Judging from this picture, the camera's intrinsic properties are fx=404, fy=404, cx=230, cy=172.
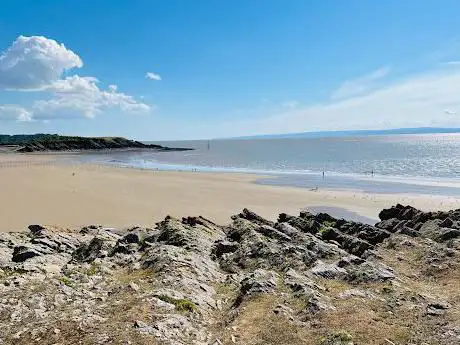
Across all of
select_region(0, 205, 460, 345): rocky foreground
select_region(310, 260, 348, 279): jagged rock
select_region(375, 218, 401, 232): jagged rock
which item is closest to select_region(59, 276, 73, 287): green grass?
select_region(0, 205, 460, 345): rocky foreground

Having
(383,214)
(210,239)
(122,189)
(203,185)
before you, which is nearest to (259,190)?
(203,185)

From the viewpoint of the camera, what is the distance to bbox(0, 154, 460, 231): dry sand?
118 feet

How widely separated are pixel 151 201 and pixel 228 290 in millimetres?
30922

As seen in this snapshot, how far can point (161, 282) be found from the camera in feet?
46.9

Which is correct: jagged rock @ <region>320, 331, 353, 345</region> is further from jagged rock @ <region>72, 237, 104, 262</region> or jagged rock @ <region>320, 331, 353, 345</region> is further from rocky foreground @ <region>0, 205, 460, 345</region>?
jagged rock @ <region>72, 237, 104, 262</region>

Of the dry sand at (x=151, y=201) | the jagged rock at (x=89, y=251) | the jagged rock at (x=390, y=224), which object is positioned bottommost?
the dry sand at (x=151, y=201)

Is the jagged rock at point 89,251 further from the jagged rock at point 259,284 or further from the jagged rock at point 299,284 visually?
the jagged rock at point 299,284

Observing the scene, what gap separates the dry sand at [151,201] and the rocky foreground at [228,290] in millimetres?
13454

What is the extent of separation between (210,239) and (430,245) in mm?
11436

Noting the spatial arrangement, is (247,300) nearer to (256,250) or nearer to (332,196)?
(256,250)

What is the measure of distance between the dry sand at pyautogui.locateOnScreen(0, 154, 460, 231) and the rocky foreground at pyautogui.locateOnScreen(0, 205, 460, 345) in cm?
1345

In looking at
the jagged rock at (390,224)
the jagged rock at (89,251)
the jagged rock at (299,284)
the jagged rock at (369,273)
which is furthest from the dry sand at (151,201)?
the jagged rock at (369,273)

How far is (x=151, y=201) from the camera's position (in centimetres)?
4475

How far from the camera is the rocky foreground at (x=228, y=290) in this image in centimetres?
1090
